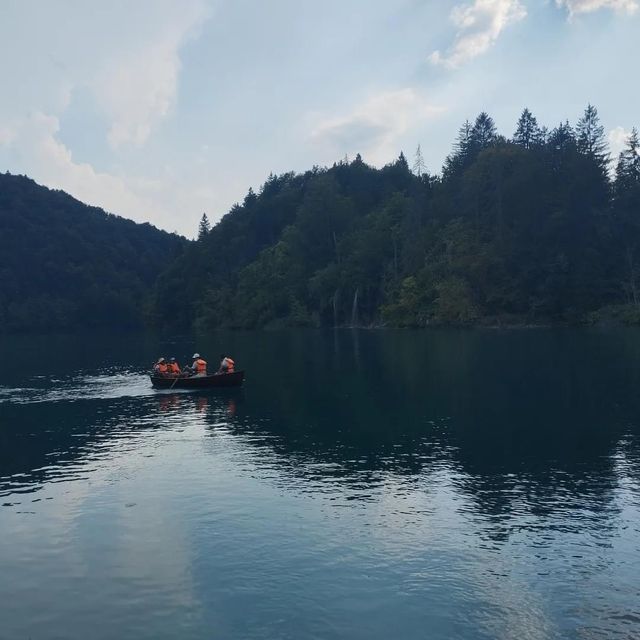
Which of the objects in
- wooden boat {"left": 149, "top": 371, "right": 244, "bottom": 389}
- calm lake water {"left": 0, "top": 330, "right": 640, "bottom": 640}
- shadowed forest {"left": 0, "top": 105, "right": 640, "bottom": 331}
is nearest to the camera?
calm lake water {"left": 0, "top": 330, "right": 640, "bottom": 640}

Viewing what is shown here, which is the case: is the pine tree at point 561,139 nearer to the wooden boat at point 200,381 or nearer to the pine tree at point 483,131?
the pine tree at point 483,131

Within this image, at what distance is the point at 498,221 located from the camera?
116375 mm

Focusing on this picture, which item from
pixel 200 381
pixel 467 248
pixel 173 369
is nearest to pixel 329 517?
pixel 200 381

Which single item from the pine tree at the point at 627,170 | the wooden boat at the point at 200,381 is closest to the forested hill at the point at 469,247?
the pine tree at the point at 627,170

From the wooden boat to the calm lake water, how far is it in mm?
4625

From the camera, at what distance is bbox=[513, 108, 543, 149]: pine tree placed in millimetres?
134125

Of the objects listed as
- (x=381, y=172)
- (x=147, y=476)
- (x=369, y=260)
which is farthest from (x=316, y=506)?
(x=381, y=172)

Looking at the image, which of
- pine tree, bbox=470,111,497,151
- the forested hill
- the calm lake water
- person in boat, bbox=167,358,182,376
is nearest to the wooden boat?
person in boat, bbox=167,358,182,376

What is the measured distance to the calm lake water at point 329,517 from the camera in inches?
511

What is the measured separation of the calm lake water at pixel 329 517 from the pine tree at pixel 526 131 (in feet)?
345

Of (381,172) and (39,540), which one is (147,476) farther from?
(381,172)

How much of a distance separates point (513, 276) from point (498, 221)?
35.6ft

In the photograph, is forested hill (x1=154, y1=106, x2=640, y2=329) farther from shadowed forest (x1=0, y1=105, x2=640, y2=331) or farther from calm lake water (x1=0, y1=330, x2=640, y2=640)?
calm lake water (x1=0, y1=330, x2=640, y2=640)

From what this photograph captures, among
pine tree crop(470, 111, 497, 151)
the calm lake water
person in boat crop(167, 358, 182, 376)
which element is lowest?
the calm lake water
